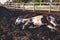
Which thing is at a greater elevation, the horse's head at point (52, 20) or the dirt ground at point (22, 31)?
the horse's head at point (52, 20)

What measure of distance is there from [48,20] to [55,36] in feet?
5.35

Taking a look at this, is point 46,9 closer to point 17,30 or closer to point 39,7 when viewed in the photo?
point 39,7

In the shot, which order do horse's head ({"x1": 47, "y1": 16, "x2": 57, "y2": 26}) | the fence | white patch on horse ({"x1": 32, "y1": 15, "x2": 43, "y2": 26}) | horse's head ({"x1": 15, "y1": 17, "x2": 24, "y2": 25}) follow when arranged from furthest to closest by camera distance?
the fence
horse's head ({"x1": 15, "y1": 17, "x2": 24, "y2": 25})
white patch on horse ({"x1": 32, "y1": 15, "x2": 43, "y2": 26})
horse's head ({"x1": 47, "y1": 16, "x2": 57, "y2": 26})

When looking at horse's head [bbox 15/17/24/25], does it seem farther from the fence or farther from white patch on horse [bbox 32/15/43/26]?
the fence

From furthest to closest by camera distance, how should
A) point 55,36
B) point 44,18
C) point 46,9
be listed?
point 46,9
point 44,18
point 55,36

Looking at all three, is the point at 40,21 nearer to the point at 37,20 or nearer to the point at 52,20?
the point at 37,20

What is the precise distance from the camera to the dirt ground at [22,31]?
20297 millimetres

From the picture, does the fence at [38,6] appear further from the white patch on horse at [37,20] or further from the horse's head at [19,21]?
the horse's head at [19,21]

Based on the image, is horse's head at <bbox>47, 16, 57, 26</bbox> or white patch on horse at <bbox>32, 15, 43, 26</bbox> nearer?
horse's head at <bbox>47, 16, 57, 26</bbox>

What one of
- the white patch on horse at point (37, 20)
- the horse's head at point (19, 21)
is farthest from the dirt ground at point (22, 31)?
the white patch on horse at point (37, 20)

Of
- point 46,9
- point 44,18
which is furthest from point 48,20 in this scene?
point 46,9

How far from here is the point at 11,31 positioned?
21.2 metres

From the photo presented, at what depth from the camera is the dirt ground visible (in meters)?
20.3

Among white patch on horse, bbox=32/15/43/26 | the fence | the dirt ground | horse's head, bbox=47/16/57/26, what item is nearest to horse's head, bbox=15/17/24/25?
the dirt ground
